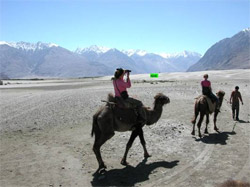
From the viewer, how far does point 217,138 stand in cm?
1384

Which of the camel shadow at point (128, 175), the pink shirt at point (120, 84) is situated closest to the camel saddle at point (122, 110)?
the pink shirt at point (120, 84)

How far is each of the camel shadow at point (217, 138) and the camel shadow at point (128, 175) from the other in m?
3.21

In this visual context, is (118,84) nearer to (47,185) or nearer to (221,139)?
(47,185)

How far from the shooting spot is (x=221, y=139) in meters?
13.6

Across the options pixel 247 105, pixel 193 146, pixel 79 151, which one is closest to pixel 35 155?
pixel 79 151

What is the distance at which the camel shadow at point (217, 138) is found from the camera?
13189 millimetres

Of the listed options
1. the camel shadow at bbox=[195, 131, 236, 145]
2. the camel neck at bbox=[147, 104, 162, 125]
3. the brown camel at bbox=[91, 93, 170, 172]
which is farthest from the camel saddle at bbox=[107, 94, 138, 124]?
the camel shadow at bbox=[195, 131, 236, 145]

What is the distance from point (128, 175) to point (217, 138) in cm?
595

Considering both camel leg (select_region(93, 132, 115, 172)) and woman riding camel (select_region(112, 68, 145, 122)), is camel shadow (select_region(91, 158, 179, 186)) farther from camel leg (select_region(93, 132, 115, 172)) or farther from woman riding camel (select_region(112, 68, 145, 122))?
woman riding camel (select_region(112, 68, 145, 122))

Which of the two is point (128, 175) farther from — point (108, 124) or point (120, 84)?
point (120, 84)

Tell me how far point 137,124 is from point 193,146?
322 cm

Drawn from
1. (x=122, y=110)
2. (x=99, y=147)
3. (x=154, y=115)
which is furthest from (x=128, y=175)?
(x=154, y=115)

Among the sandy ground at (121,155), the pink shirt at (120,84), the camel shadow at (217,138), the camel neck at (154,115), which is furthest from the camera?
the camel shadow at (217,138)

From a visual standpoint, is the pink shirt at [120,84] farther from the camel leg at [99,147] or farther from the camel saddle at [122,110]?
the camel leg at [99,147]
